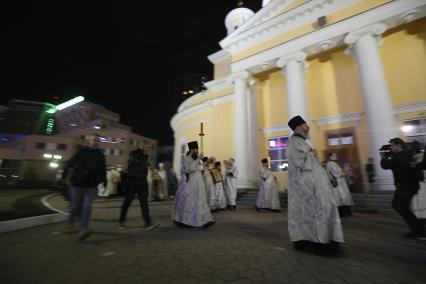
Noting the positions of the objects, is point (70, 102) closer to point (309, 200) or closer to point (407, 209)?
point (309, 200)

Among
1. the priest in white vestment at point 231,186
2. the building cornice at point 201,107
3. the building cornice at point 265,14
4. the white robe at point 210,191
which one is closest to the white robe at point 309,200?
the white robe at point 210,191

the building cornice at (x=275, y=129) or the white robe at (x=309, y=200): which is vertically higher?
the building cornice at (x=275, y=129)

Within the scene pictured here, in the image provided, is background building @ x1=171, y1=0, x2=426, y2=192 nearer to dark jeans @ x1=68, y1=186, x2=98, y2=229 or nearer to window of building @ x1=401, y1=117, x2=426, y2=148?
window of building @ x1=401, y1=117, x2=426, y2=148

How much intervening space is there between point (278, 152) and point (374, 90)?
5912mm

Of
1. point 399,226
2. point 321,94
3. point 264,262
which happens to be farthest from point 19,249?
point 321,94

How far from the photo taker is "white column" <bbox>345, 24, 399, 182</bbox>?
8.79 meters

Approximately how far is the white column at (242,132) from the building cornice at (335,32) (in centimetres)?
71

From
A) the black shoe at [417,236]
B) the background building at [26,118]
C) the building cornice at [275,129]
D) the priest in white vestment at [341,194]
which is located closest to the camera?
the black shoe at [417,236]

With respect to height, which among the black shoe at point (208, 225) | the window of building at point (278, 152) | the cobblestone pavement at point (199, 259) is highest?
the window of building at point (278, 152)

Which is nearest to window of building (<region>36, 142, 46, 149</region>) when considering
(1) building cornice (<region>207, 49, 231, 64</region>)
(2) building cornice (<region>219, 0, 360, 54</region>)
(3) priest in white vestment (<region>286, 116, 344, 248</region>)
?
(1) building cornice (<region>207, 49, 231, 64</region>)

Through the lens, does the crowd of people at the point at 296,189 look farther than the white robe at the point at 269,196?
No

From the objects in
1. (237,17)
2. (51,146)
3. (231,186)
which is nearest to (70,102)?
(51,146)

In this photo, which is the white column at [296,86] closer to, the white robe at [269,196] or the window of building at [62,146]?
the white robe at [269,196]

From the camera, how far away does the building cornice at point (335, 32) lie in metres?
9.41
